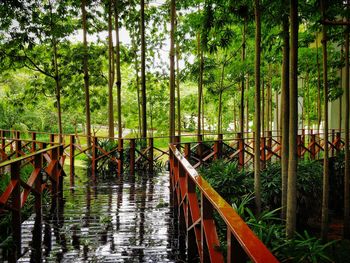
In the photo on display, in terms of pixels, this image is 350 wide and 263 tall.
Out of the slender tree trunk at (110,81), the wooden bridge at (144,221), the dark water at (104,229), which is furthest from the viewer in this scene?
the slender tree trunk at (110,81)

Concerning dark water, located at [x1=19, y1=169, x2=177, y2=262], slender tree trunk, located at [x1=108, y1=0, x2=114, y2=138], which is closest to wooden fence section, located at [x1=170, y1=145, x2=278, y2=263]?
dark water, located at [x1=19, y1=169, x2=177, y2=262]

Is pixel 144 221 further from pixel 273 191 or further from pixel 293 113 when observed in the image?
pixel 273 191

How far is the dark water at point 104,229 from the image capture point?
388cm

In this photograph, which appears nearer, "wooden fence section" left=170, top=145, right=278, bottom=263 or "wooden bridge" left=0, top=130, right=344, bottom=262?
"wooden fence section" left=170, top=145, right=278, bottom=263

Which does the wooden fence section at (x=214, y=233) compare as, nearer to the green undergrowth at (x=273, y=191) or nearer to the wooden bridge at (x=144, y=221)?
the wooden bridge at (x=144, y=221)

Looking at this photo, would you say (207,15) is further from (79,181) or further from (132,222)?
(79,181)

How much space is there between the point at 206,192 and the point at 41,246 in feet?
8.47

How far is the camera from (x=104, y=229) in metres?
4.78

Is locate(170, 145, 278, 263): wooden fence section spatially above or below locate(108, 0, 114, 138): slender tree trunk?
below

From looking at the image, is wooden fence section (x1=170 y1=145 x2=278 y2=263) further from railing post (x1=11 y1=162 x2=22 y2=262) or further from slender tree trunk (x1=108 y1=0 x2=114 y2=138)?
slender tree trunk (x1=108 y1=0 x2=114 y2=138)

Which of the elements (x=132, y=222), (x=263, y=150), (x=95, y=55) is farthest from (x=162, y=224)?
(x=95, y=55)

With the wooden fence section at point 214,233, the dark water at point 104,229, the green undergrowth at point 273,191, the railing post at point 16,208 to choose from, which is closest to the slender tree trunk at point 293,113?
the green undergrowth at point 273,191

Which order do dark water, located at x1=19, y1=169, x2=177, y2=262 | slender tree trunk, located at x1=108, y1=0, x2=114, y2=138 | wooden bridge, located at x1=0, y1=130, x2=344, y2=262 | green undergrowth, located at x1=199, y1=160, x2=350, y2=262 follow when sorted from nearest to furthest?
wooden bridge, located at x1=0, y1=130, x2=344, y2=262 < dark water, located at x1=19, y1=169, x2=177, y2=262 < green undergrowth, located at x1=199, y1=160, x2=350, y2=262 < slender tree trunk, located at x1=108, y1=0, x2=114, y2=138

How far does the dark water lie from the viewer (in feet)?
12.7
